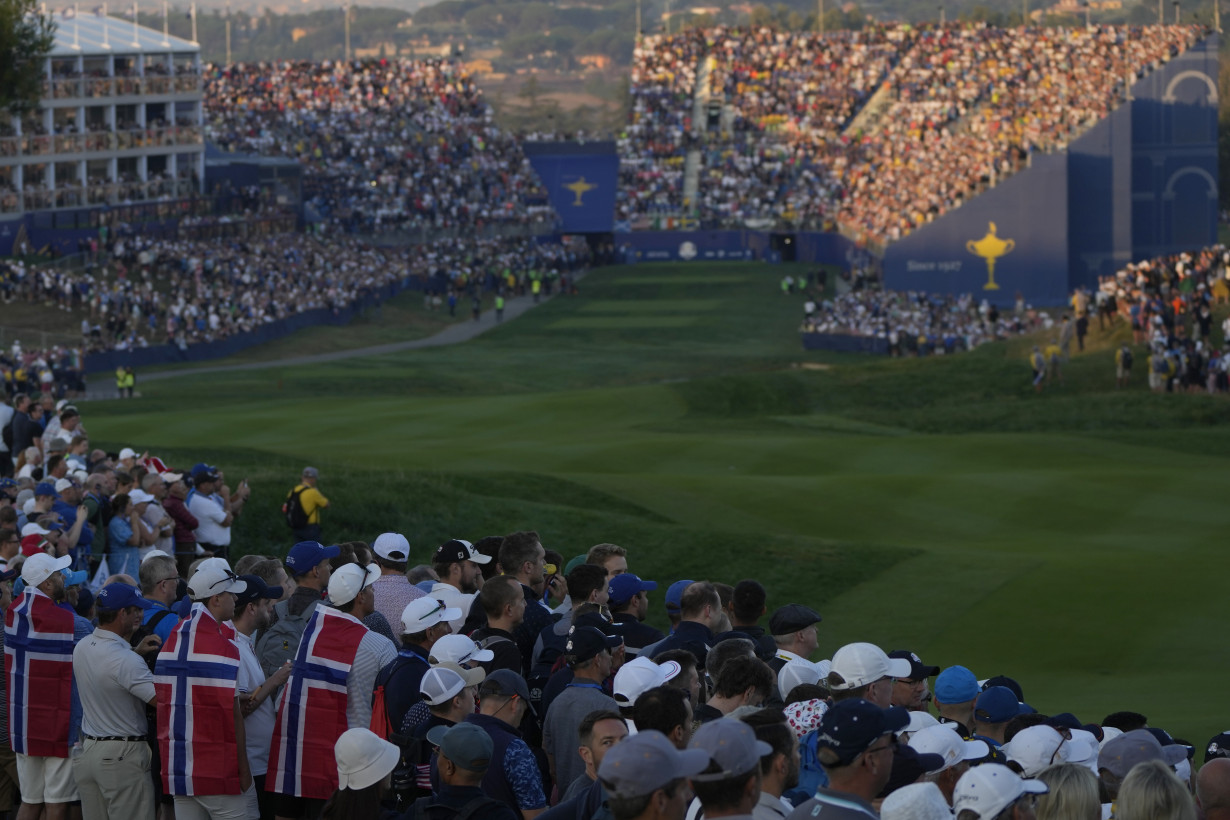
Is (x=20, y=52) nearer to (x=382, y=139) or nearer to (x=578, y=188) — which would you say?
(x=382, y=139)

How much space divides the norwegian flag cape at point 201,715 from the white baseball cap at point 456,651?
119cm

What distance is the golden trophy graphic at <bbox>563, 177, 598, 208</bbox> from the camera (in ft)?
263

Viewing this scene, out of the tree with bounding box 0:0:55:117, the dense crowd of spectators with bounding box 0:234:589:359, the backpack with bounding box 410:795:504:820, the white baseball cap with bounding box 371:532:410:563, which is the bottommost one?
the backpack with bounding box 410:795:504:820

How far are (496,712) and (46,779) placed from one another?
3577 millimetres

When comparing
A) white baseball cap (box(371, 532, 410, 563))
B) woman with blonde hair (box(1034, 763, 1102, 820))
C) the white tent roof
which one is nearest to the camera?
woman with blonde hair (box(1034, 763, 1102, 820))

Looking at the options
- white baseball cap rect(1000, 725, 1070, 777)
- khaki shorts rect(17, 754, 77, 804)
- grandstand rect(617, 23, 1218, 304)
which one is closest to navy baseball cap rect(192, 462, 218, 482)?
khaki shorts rect(17, 754, 77, 804)

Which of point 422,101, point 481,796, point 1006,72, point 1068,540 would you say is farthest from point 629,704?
point 422,101

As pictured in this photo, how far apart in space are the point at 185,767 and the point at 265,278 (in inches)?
2001

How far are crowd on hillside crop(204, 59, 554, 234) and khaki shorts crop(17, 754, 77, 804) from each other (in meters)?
63.0

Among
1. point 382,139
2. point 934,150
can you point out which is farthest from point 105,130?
point 934,150

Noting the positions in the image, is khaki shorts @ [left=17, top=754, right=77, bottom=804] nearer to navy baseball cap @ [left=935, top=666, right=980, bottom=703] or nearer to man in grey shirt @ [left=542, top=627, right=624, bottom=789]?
man in grey shirt @ [left=542, top=627, right=624, bottom=789]

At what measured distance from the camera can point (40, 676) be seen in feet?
31.0

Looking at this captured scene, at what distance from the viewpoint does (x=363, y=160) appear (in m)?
77.1

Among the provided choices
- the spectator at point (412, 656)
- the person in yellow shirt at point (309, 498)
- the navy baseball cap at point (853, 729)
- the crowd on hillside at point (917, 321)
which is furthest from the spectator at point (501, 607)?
the crowd on hillside at point (917, 321)
